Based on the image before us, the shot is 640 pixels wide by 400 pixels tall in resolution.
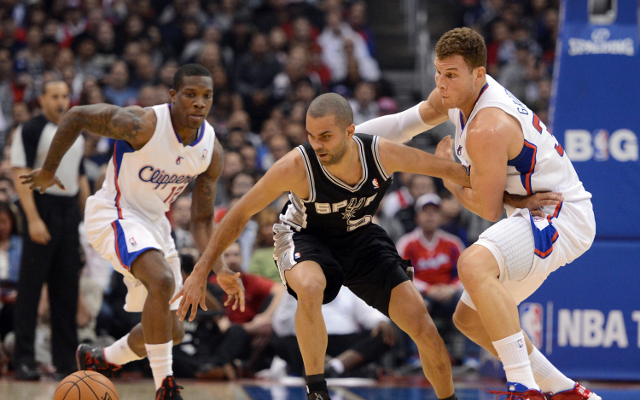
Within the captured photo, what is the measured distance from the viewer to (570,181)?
4285mm

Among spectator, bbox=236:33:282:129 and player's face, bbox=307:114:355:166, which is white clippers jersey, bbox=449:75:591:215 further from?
spectator, bbox=236:33:282:129

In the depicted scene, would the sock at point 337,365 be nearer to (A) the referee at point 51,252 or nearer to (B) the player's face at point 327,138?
(A) the referee at point 51,252

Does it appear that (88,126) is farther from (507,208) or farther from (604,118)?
(604,118)

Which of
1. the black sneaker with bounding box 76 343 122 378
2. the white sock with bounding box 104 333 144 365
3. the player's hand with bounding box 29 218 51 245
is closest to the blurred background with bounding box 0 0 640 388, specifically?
the player's hand with bounding box 29 218 51 245

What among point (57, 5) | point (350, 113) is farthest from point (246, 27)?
point (350, 113)

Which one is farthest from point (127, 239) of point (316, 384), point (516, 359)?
point (516, 359)

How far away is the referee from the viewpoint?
21.8 feet

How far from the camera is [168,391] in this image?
462 cm

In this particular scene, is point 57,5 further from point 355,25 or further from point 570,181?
point 570,181

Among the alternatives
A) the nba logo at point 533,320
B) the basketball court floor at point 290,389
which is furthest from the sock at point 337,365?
the nba logo at point 533,320

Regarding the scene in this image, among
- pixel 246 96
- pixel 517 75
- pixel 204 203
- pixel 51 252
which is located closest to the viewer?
pixel 204 203

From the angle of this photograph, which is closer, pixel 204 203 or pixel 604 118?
pixel 204 203

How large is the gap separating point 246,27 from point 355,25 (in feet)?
6.66

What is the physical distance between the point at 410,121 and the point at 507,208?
2.97ft
